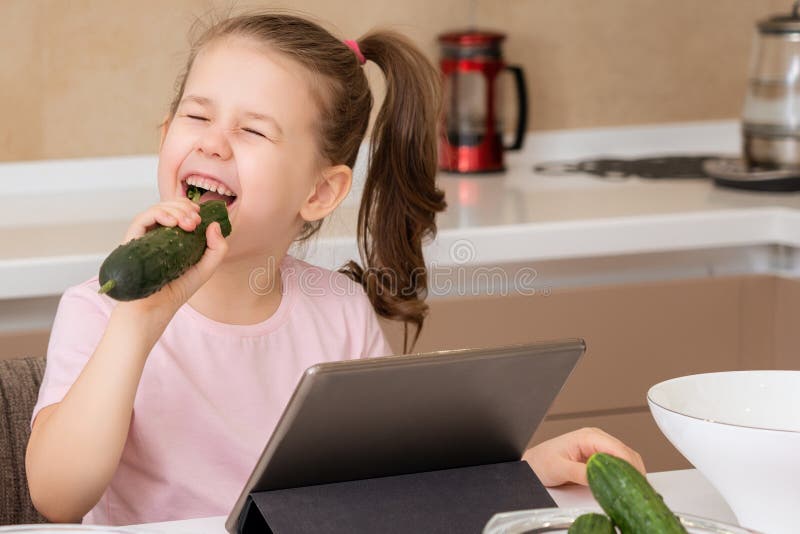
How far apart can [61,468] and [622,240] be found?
112 cm

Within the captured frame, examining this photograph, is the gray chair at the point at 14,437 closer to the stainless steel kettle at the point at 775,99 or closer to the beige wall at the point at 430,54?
the beige wall at the point at 430,54

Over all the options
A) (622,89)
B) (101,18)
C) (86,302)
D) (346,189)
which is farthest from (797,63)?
(86,302)

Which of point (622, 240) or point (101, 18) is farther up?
point (101, 18)

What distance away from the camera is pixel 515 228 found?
1.92m

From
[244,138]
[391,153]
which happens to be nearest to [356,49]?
[391,153]

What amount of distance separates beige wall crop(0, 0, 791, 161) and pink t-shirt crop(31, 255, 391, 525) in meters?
1.00

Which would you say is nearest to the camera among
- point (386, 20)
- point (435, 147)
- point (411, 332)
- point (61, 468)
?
point (61, 468)

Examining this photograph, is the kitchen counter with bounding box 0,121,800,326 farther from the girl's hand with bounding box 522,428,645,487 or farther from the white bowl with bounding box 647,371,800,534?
the white bowl with bounding box 647,371,800,534

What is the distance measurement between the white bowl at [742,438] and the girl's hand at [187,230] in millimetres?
415

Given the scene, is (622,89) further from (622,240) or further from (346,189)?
(346,189)

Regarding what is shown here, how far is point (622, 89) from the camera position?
264 centimetres

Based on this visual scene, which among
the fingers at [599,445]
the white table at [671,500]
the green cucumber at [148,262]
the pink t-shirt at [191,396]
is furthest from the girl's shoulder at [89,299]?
the fingers at [599,445]

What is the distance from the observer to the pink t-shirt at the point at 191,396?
126 centimetres

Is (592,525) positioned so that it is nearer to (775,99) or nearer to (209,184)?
(209,184)
